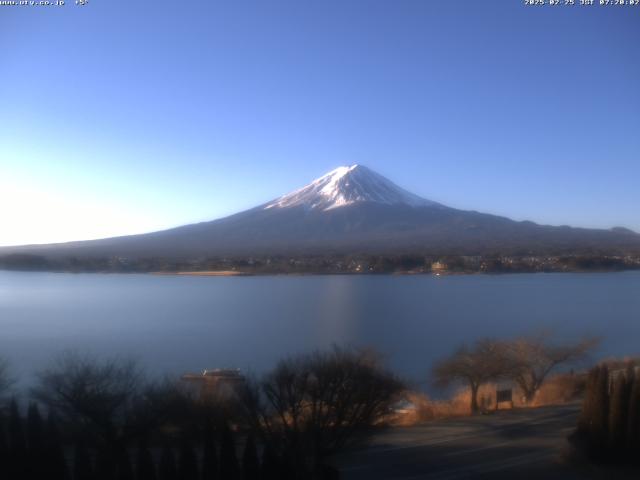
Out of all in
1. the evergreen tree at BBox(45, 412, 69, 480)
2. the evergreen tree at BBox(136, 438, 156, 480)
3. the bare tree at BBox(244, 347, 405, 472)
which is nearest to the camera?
the evergreen tree at BBox(45, 412, 69, 480)

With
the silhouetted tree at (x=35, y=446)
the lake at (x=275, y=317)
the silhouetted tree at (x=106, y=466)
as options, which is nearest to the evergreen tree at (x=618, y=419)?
the lake at (x=275, y=317)

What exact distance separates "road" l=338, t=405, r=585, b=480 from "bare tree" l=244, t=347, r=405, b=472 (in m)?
0.49

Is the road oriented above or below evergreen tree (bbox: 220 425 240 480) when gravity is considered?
below

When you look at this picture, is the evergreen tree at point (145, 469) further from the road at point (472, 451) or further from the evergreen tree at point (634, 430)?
the evergreen tree at point (634, 430)

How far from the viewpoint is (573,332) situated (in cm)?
1349

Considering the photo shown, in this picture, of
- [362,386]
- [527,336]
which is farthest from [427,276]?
[362,386]

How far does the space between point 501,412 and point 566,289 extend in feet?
48.6

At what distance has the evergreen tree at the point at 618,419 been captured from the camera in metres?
6.87

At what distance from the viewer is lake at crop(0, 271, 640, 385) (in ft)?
36.5

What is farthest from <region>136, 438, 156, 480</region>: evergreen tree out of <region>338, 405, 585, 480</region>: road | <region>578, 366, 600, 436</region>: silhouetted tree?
<region>578, 366, 600, 436</region>: silhouetted tree

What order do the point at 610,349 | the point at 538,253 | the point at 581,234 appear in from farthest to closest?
the point at 581,234 → the point at 538,253 → the point at 610,349

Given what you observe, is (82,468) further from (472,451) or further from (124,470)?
(472,451)

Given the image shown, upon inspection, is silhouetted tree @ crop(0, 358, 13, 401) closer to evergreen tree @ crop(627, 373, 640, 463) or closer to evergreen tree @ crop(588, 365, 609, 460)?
evergreen tree @ crop(588, 365, 609, 460)

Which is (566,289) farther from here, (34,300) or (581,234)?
(581,234)
